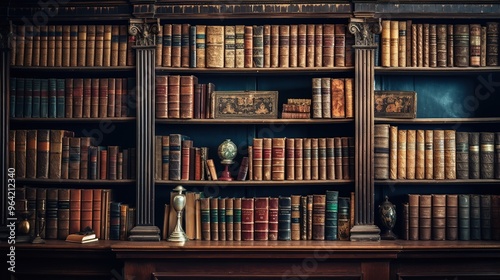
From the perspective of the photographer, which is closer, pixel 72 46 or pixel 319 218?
pixel 319 218

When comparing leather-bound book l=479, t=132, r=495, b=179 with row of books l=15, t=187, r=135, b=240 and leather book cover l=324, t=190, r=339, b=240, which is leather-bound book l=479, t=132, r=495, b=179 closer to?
leather book cover l=324, t=190, r=339, b=240

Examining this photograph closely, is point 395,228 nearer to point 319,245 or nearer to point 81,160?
point 319,245

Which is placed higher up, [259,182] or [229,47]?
[229,47]

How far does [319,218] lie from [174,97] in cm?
133

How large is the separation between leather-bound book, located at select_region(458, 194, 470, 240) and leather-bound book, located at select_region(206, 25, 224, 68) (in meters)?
1.95

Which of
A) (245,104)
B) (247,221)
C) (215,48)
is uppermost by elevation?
(215,48)

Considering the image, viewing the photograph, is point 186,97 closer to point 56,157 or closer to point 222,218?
point 222,218

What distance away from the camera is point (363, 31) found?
462cm

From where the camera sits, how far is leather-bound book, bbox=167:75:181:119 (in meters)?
4.67

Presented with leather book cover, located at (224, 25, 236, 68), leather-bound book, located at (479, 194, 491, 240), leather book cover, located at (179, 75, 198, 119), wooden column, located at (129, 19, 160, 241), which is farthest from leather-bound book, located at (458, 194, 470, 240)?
wooden column, located at (129, 19, 160, 241)

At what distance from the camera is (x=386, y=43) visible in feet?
15.3

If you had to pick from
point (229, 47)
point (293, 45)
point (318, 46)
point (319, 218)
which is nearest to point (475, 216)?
point (319, 218)

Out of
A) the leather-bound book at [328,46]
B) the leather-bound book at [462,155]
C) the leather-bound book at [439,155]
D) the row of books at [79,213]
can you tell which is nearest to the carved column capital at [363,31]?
the leather-bound book at [328,46]

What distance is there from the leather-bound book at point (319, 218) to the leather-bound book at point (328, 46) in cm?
94
